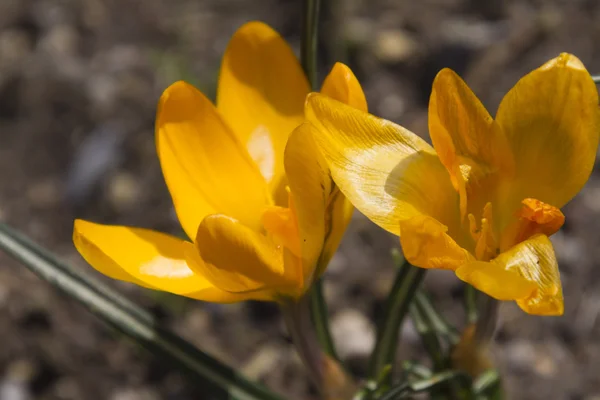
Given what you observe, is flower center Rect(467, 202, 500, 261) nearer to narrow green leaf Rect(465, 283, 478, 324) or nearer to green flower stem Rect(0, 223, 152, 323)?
narrow green leaf Rect(465, 283, 478, 324)

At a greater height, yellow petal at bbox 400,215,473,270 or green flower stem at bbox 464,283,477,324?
yellow petal at bbox 400,215,473,270

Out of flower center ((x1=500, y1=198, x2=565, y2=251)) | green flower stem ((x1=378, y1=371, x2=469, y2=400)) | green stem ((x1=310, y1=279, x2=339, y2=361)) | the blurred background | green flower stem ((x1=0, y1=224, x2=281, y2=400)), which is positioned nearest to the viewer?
flower center ((x1=500, y1=198, x2=565, y2=251))

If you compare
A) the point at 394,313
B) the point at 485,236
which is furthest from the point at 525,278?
the point at 394,313

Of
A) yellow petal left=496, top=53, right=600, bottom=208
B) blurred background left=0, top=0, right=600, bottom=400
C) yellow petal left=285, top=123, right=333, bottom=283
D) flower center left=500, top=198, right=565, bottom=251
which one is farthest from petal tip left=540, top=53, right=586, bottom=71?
blurred background left=0, top=0, right=600, bottom=400

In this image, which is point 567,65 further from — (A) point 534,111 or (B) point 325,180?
(B) point 325,180

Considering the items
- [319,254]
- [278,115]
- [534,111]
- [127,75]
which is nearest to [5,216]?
[127,75]

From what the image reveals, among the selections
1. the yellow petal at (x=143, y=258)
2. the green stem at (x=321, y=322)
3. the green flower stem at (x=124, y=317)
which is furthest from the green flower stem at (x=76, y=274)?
the green stem at (x=321, y=322)
